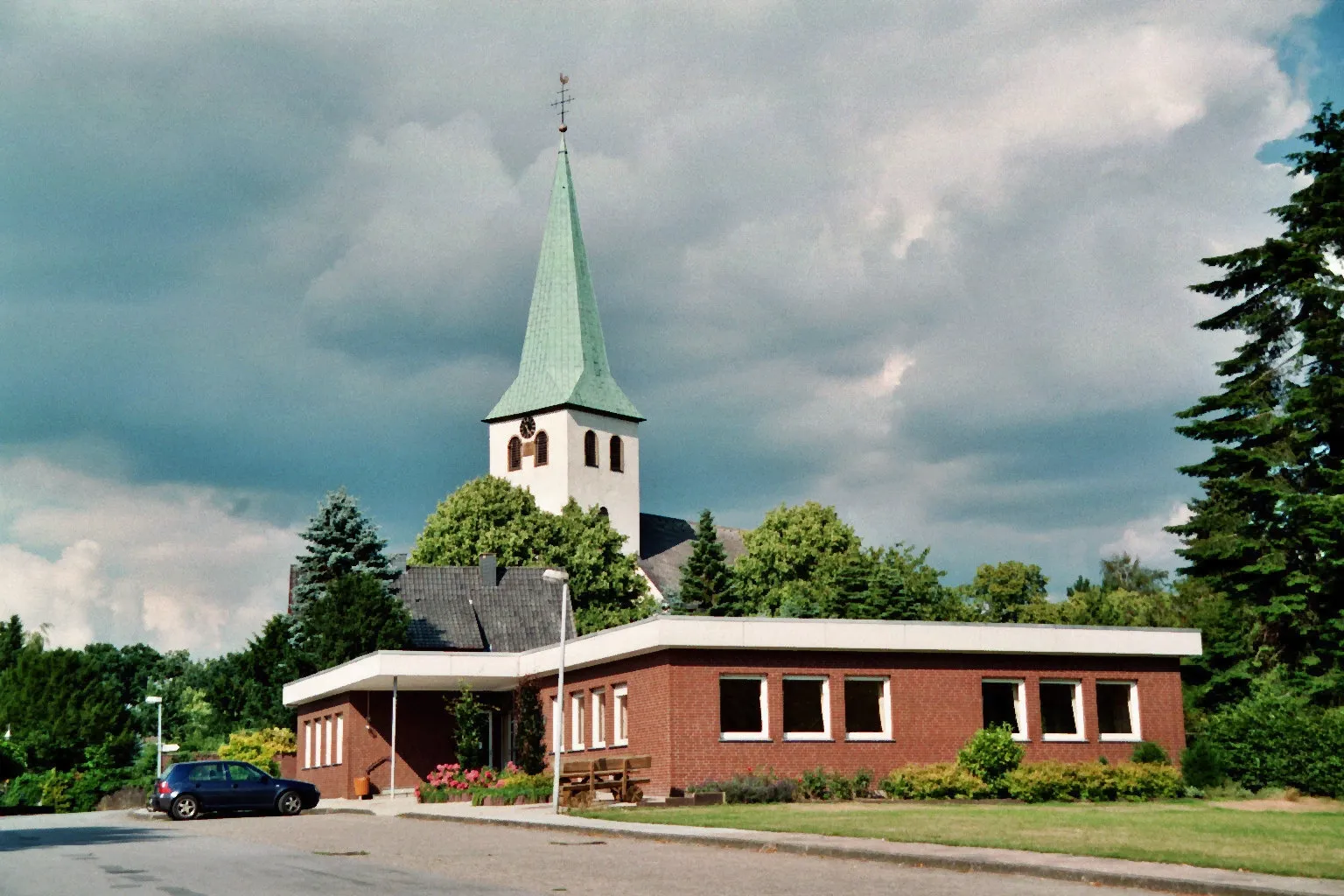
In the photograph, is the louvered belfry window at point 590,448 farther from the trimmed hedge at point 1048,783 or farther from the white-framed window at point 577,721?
the trimmed hedge at point 1048,783

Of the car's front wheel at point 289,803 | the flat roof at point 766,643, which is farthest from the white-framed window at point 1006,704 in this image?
the car's front wheel at point 289,803

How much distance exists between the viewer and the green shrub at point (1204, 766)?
105ft

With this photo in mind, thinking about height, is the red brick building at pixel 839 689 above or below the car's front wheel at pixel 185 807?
above

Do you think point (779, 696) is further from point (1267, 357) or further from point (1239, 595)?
point (1267, 357)

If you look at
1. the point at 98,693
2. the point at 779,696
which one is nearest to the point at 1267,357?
the point at 779,696

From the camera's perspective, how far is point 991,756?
3209 centimetres

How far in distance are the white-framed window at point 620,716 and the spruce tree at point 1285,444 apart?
17.8 metres

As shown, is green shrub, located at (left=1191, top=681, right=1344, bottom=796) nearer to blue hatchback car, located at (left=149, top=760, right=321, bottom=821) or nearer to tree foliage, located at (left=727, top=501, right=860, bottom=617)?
blue hatchback car, located at (left=149, top=760, right=321, bottom=821)

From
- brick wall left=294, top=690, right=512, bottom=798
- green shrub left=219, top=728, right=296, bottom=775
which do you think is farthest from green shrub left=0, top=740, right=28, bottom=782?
brick wall left=294, top=690, right=512, bottom=798

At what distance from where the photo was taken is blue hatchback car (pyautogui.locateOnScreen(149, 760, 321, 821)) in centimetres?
3350

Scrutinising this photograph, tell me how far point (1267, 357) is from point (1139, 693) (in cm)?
1265

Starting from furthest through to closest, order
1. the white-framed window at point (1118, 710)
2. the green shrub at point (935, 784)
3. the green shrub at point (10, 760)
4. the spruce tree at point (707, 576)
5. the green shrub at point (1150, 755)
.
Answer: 1. the spruce tree at point (707, 576)
2. the green shrub at point (10, 760)
3. the white-framed window at point (1118, 710)
4. the green shrub at point (1150, 755)
5. the green shrub at point (935, 784)

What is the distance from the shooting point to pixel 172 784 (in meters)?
33.6

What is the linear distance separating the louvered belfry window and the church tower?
5 centimetres
